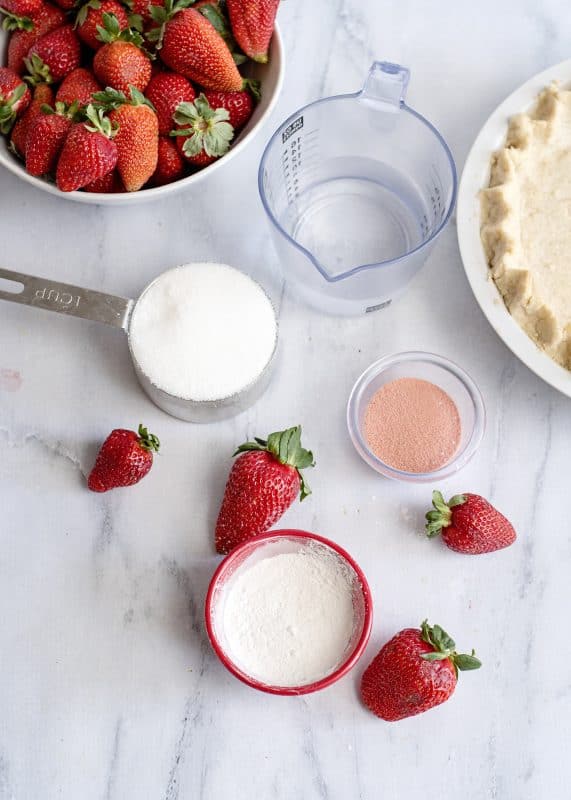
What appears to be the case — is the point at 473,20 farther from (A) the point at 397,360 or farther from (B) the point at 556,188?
(A) the point at 397,360

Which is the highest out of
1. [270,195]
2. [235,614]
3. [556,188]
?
[556,188]

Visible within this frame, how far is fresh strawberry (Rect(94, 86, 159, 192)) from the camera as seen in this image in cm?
112

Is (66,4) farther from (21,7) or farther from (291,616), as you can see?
(291,616)

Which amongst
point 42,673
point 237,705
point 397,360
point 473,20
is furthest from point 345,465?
point 473,20

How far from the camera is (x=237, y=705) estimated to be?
1.13 meters

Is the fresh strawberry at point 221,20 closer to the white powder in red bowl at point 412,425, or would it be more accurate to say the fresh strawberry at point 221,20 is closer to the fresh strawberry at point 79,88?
the fresh strawberry at point 79,88

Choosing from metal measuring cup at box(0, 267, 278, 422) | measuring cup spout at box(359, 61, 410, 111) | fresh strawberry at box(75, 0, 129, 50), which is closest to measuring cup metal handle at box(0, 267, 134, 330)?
metal measuring cup at box(0, 267, 278, 422)

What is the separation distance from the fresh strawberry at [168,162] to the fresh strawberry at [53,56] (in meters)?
0.16

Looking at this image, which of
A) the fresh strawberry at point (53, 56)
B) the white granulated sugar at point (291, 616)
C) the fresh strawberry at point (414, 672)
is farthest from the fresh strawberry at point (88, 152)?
the fresh strawberry at point (414, 672)

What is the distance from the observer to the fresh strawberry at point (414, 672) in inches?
41.7

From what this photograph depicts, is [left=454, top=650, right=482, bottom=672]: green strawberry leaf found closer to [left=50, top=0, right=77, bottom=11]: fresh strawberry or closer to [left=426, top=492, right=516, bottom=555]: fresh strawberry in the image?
[left=426, top=492, right=516, bottom=555]: fresh strawberry

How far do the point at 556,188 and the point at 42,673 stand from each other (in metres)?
0.98

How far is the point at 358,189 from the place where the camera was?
52.2 inches

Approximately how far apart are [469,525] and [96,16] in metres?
0.85
